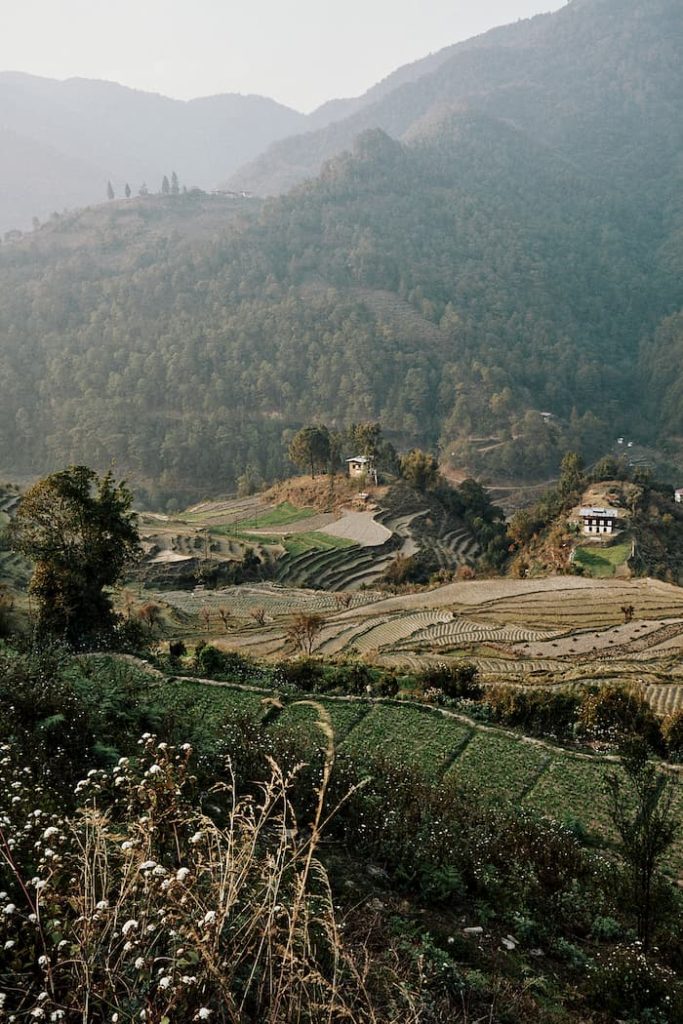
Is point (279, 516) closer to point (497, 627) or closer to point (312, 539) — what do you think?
point (312, 539)

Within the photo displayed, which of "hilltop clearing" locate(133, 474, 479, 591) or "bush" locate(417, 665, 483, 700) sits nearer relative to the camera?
"bush" locate(417, 665, 483, 700)

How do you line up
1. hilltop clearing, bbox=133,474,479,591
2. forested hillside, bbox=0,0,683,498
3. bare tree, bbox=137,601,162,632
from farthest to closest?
1. forested hillside, bbox=0,0,683,498
2. hilltop clearing, bbox=133,474,479,591
3. bare tree, bbox=137,601,162,632

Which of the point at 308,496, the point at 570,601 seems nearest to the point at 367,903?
the point at 570,601

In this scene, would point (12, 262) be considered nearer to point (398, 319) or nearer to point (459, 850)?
point (398, 319)

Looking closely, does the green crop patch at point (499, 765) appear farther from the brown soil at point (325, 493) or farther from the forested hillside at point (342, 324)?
the forested hillside at point (342, 324)

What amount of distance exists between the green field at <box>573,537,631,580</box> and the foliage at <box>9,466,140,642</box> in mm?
28124

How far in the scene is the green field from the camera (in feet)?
128

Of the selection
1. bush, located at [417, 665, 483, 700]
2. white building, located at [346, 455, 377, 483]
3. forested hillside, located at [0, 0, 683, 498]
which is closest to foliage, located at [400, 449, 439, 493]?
white building, located at [346, 455, 377, 483]

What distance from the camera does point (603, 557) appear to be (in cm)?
4050

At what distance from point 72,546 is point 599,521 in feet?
114

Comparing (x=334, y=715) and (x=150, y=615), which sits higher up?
(x=334, y=715)

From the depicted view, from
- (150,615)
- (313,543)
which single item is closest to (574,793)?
(150,615)

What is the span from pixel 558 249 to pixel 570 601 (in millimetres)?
153040

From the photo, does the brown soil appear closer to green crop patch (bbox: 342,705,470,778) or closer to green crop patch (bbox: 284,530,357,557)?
green crop patch (bbox: 284,530,357,557)
